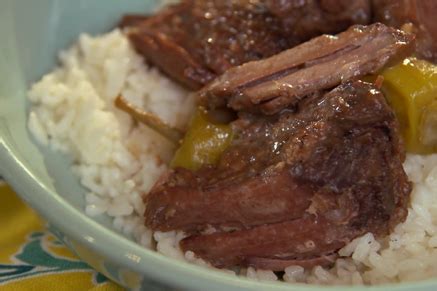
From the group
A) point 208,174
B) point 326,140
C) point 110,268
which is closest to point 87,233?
point 110,268

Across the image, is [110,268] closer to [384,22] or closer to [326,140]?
[326,140]

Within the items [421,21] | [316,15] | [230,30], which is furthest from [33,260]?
[421,21]

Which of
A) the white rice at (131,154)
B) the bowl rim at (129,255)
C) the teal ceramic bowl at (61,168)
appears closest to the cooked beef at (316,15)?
the white rice at (131,154)

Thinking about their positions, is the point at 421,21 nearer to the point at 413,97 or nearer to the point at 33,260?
the point at 413,97

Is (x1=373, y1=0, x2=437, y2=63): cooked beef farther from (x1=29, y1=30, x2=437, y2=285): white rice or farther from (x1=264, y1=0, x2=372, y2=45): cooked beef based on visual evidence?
(x1=29, y1=30, x2=437, y2=285): white rice

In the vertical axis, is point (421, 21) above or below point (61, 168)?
above

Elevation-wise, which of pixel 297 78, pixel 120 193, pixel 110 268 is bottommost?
pixel 120 193

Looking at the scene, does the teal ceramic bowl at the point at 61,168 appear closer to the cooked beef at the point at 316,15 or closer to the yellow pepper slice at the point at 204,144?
the yellow pepper slice at the point at 204,144
